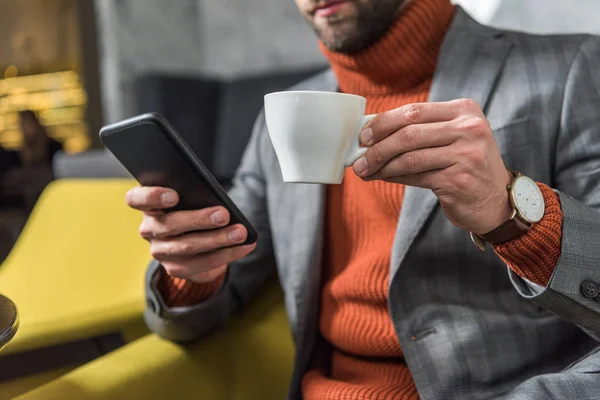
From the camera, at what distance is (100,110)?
247cm

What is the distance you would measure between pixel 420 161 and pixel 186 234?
1.04 ft

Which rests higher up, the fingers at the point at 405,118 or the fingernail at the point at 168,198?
the fingers at the point at 405,118

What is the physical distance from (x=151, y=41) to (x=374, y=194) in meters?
1.82

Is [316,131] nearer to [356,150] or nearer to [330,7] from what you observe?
[356,150]

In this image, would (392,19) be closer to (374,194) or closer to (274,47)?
(374,194)

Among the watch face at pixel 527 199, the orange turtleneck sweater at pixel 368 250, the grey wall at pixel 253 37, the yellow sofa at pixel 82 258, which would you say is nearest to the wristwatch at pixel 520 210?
the watch face at pixel 527 199

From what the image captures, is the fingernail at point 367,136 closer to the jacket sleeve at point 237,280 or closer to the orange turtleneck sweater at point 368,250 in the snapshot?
the orange turtleneck sweater at point 368,250

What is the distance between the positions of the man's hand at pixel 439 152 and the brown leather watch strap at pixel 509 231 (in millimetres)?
41

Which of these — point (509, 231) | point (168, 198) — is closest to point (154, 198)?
point (168, 198)

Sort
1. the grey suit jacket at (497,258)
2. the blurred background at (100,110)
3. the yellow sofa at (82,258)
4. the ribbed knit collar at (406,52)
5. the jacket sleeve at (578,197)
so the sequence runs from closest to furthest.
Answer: the jacket sleeve at (578,197) < the grey suit jacket at (497,258) < the ribbed knit collar at (406,52) < the blurred background at (100,110) < the yellow sofa at (82,258)

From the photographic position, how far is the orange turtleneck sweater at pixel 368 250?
29.4 inches

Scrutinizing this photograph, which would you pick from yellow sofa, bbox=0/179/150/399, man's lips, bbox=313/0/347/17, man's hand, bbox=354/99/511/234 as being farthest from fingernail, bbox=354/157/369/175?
yellow sofa, bbox=0/179/150/399

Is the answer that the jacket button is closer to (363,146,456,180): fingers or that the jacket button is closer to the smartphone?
(363,146,456,180): fingers

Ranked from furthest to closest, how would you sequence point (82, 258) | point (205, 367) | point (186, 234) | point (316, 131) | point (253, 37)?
point (253, 37), point (82, 258), point (205, 367), point (186, 234), point (316, 131)
